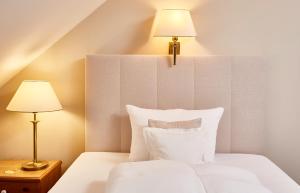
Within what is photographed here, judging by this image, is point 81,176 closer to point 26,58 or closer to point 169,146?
point 169,146

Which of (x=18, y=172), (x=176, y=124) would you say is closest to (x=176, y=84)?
(x=176, y=124)

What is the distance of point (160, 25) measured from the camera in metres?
2.79

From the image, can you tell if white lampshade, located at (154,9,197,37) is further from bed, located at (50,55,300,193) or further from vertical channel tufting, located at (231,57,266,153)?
vertical channel tufting, located at (231,57,266,153)

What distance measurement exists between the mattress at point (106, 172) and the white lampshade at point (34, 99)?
17.5 inches

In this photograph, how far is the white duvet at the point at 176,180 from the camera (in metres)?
1.72

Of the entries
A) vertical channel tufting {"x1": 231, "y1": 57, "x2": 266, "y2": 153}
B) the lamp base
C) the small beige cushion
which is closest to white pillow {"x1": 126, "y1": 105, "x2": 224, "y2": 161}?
the small beige cushion

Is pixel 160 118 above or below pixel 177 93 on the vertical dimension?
below

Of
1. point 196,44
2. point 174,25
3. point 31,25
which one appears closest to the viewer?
point 31,25

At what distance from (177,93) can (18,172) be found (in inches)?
49.7

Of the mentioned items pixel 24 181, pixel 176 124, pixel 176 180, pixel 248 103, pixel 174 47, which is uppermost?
pixel 174 47

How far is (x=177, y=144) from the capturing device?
231 centimetres

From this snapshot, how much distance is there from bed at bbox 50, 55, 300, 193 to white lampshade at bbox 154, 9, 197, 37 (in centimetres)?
19

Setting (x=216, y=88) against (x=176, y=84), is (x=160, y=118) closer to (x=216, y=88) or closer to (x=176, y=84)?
(x=176, y=84)

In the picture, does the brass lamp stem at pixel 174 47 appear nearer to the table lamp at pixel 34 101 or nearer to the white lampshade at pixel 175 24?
the white lampshade at pixel 175 24
